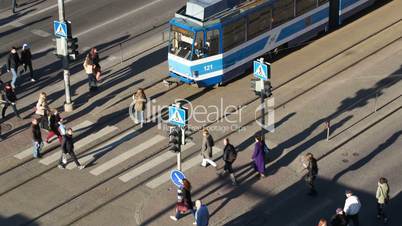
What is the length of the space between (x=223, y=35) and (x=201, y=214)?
10.7 meters

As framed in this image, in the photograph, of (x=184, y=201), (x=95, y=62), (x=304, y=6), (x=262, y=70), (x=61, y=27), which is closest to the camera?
(x=184, y=201)

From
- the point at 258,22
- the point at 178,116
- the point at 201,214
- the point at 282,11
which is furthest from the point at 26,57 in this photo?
the point at 201,214

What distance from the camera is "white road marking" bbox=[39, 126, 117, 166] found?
31047mm

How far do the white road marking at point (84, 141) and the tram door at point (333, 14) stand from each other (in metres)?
12.2

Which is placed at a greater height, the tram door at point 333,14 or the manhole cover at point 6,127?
the tram door at point 333,14

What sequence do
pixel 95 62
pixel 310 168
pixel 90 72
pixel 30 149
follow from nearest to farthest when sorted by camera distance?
pixel 310 168, pixel 30 149, pixel 90 72, pixel 95 62

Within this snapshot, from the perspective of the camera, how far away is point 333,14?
3956 cm

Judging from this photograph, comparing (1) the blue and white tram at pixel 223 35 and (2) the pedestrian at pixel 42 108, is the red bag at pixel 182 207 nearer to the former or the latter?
(2) the pedestrian at pixel 42 108

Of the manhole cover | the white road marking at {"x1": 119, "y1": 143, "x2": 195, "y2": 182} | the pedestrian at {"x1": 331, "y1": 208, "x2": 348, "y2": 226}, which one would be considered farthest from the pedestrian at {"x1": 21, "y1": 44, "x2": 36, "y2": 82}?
the pedestrian at {"x1": 331, "y1": 208, "x2": 348, "y2": 226}

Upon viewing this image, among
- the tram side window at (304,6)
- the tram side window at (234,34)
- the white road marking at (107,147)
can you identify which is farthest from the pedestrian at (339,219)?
the tram side window at (304,6)

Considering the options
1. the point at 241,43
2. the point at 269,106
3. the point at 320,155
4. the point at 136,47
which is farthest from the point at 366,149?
the point at 136,47

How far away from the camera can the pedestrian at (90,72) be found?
34906mm

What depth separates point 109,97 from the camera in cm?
3541

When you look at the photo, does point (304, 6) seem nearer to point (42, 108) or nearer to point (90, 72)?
point (90, 72)
